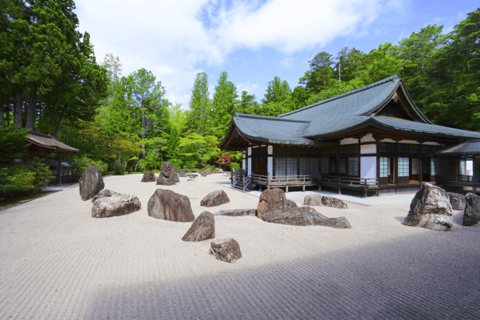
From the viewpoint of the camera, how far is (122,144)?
79.7 ft

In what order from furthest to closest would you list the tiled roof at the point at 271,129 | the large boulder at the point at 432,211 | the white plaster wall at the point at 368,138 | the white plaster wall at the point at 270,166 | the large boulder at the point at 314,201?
1. the white plaster wall at the point at 270,166
2. the tiled roof at the point at 271,129
3. the white plaster wall at the point at 368,138
4. the large boulder at the point at 314,201
5. the large boulder at the point at 432,211

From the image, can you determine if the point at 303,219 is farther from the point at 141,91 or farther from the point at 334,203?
the point at 141,91

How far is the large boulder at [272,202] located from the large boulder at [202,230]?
99.7 inches

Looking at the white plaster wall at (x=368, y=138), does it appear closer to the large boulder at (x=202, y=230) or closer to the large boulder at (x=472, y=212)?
the large boulder at (x=472, y=212)

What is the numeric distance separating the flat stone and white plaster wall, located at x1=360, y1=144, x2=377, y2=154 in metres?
11.7

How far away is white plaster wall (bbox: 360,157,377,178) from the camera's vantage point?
10.9 metres

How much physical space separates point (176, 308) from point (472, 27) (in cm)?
3055

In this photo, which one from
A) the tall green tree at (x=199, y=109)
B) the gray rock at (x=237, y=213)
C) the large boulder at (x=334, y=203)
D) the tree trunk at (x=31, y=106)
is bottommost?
the gray rock at (x=237, y=213)

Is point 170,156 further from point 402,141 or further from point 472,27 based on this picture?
point 472,27

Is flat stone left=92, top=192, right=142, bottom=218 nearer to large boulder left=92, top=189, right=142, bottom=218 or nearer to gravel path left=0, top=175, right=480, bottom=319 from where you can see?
large boulder left=92, top=189, right=142, bottom=218

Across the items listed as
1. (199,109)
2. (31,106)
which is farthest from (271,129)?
(199,109)

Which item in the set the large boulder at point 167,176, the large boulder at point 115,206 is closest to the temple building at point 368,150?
the large boulder at point 167,176

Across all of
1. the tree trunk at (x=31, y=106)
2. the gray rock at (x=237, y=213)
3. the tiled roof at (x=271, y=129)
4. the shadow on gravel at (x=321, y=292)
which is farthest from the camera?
the tree trunk at (x=31, y=106)

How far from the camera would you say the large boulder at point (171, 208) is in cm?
693
